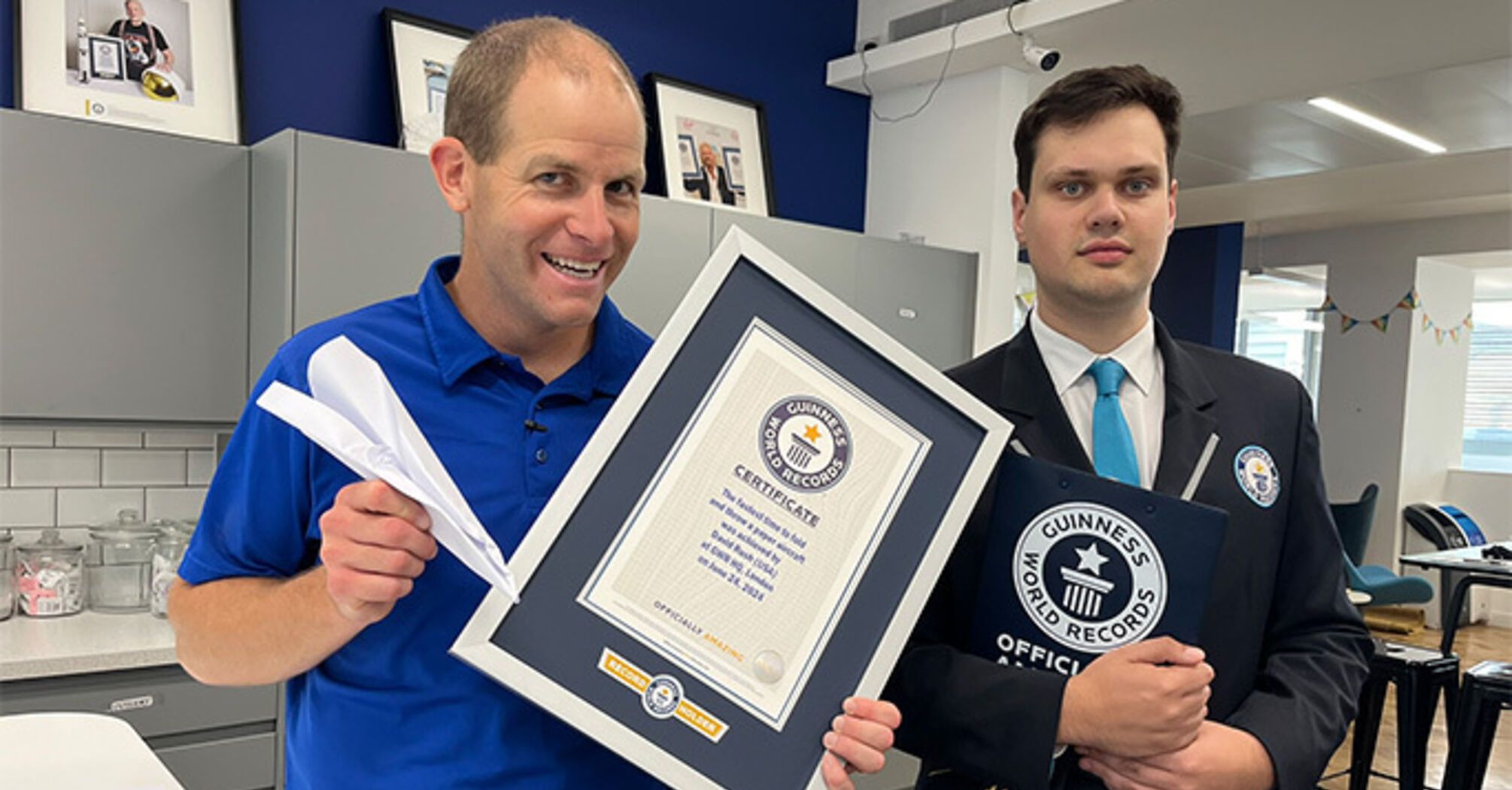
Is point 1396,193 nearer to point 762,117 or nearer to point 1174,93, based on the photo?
point 762,117

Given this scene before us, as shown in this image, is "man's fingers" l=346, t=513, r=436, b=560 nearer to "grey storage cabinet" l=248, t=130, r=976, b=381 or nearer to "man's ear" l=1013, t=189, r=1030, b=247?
"man's ear" l=1013, t=189, r=1030, b=247

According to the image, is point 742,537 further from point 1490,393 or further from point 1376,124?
point 1490,393

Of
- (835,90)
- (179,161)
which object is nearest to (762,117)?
(835,90)

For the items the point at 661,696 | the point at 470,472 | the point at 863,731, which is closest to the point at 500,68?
the point at 470,472

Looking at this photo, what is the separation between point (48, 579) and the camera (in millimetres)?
2686

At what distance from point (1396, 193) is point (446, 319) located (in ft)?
27.6

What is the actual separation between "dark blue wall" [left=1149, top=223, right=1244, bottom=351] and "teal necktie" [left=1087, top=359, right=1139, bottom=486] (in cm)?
758

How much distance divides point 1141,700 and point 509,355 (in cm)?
75

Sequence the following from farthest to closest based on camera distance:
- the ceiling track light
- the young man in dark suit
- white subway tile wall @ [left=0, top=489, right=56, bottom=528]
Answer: the ceiling track light, white subway tile wall @ [left=0, top=489, right=56, bottom=528], the young man in dark suit

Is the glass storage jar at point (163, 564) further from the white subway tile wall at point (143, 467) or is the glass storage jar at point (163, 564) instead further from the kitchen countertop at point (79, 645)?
the white subway tile wall at point (143, 467)

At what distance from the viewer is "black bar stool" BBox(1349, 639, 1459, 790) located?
149 inches

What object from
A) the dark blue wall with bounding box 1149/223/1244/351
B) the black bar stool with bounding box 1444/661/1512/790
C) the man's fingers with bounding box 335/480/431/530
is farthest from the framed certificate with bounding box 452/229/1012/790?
the dark blue wall with bounding box 1149/223/1244/351

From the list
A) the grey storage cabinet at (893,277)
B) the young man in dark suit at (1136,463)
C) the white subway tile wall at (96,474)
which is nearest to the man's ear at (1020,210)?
the young man in dark suit at (1136,463)

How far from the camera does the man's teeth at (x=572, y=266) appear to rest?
3.55ft
